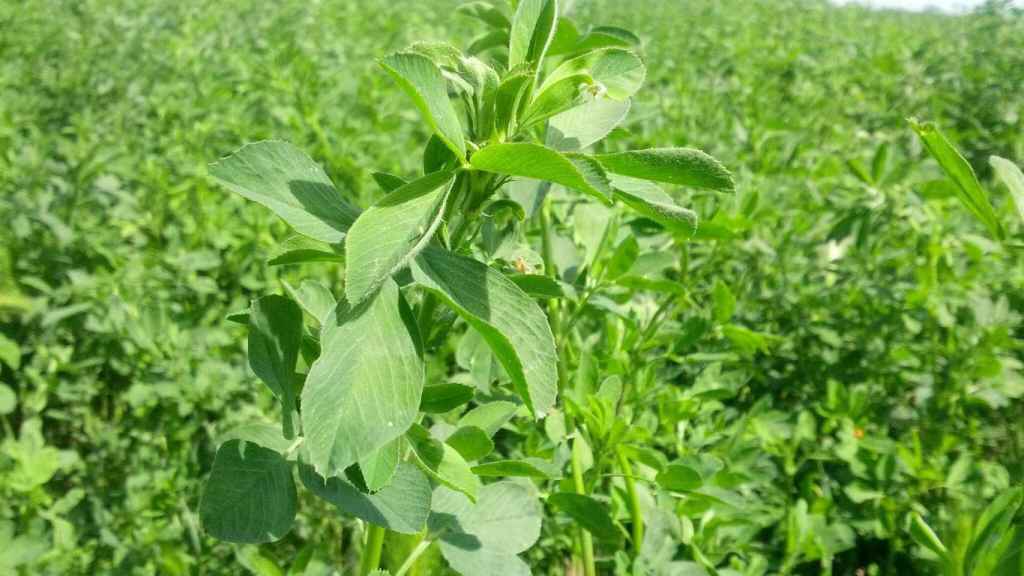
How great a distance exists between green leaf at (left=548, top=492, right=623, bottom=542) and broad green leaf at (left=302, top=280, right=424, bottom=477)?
1.83ft

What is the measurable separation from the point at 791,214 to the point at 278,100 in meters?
2.64

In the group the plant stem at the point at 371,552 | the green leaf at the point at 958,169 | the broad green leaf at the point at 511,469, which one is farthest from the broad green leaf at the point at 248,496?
the green leaf at the point at 958,169

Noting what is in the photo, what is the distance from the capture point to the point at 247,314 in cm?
87

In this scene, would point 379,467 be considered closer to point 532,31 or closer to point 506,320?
point 506,320

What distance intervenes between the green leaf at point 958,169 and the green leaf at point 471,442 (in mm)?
556

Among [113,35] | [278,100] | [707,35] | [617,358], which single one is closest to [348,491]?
[617,358]

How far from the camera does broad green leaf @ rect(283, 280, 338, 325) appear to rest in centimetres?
89

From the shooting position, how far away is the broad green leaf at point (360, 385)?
673 mm

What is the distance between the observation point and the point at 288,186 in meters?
0.80

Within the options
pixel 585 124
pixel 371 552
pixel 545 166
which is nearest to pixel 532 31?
pixel 585 124

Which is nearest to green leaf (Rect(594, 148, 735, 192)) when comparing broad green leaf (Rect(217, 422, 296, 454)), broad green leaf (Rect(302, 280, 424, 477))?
broad green leaf (Rect(302, 280, 424, 477))

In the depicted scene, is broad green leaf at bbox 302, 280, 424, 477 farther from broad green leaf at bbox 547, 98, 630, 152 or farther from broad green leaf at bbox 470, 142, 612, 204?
broad green leaf at bbox 547, 98, 630, 152

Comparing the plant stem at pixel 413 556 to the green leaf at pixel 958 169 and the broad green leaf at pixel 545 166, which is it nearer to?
the broad green leaf at pixel 545 166

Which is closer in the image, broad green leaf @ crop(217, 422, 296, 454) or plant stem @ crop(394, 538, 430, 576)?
broad green leaf @ crop(217, 422, 296, 454)
